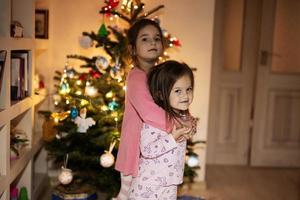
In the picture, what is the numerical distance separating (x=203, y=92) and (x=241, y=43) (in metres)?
1.09

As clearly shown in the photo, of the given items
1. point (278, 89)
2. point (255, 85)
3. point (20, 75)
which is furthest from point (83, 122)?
point (278, 89)

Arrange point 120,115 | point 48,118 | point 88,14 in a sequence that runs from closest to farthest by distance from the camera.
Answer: point 120,115, point 48,118, point 88,14

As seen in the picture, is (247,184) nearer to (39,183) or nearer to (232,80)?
(232,80)

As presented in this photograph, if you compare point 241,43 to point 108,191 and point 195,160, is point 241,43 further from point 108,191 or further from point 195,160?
point 108,191

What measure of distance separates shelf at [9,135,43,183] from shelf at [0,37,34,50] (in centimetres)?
67

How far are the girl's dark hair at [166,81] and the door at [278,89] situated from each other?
8.28 ft

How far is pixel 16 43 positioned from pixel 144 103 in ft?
2.89

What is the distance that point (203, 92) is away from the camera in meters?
3.40

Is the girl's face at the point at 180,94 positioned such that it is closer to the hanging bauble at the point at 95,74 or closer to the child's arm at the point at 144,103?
the child's arm at the point at 144,103

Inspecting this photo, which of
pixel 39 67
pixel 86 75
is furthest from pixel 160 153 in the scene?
pixel 39 67

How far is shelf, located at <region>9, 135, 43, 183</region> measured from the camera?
7.70 ft

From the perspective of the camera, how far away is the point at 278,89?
4234 mm

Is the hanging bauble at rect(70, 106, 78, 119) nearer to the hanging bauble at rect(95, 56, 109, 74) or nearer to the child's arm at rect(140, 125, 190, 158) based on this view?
the hanging bauble at rect(95, 56, 109, 74)

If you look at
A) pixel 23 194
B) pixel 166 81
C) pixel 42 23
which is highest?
pixel 42 23
